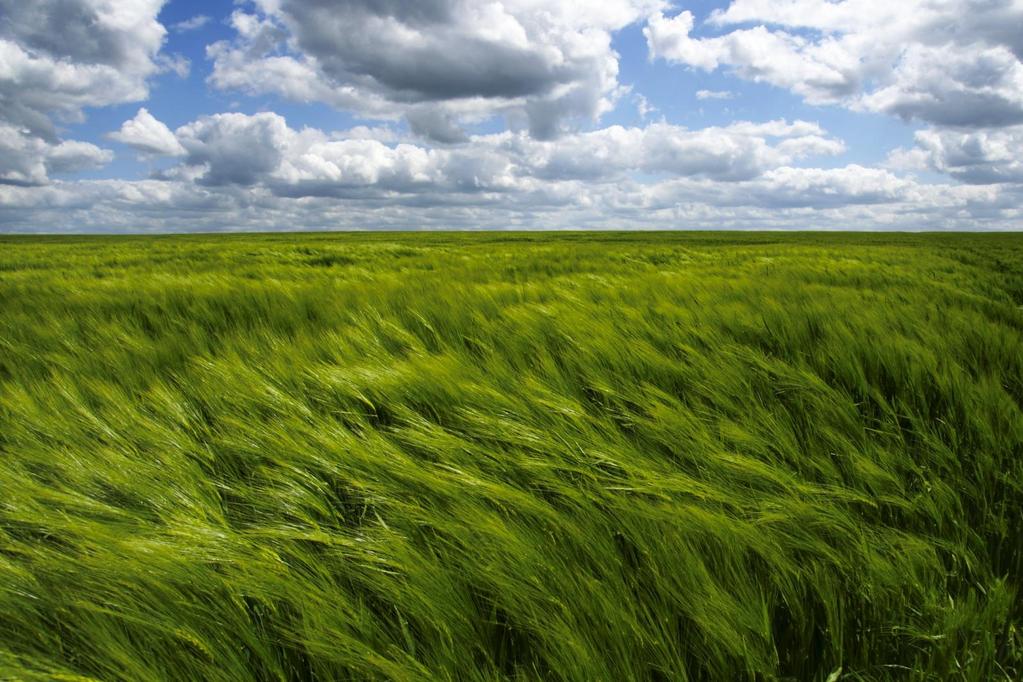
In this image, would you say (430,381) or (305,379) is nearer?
(430,381)

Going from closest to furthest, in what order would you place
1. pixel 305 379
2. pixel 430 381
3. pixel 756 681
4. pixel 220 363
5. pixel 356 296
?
1. pixel 756 681
2. pixel 430 381
3. pixel 305 379
4. pixel 220 363
5. pixel 356 296

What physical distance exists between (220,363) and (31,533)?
904mm

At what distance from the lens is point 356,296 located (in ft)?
11.9

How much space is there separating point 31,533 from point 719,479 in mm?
1327

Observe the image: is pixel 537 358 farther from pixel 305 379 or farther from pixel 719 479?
pixel 719 479

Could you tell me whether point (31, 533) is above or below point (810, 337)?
below

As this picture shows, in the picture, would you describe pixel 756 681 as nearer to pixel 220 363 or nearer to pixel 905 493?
pixel 905 493

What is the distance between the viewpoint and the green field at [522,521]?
71 cm

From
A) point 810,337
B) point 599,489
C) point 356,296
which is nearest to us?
point 599,489

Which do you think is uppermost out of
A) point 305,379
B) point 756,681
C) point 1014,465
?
point 305,379

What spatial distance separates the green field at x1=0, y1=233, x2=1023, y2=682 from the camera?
705mm

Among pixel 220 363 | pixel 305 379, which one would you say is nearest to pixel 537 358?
pixel 305 379

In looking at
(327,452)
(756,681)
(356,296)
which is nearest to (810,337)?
(756,681)

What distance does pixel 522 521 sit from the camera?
3.03 ft
